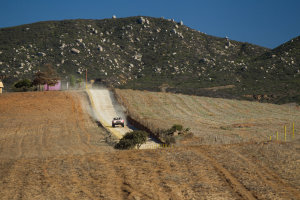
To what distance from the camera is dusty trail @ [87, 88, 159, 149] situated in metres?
46.3

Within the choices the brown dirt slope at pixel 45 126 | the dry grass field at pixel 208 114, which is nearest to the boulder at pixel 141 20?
the dry grass field at pixel 208 114

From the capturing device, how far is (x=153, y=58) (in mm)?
136625

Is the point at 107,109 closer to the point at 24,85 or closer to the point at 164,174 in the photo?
the point at 24,85

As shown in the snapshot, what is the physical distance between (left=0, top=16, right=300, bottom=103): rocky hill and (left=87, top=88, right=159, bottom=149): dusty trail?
91.5 feet

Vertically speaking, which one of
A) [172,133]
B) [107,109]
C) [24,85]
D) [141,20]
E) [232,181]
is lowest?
[232,181]

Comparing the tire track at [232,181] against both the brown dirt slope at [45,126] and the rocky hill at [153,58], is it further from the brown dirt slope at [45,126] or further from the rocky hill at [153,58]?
the rocky hill at [153,58]

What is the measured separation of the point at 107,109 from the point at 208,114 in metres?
15.3

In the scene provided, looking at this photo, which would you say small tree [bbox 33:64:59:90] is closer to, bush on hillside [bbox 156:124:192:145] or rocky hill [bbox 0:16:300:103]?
rocky hill [bbox 0:16:300:103]

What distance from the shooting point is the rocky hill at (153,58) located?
358ft

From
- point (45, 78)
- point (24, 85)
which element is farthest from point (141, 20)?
point (45, 78)

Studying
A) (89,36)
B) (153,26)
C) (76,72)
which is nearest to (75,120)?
(76,72)

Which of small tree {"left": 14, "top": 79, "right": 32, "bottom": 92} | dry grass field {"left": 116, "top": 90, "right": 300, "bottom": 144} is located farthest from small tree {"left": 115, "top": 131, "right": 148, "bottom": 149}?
small tree {"left": 14, "top": 79, "right": 32, "bottom": 92}

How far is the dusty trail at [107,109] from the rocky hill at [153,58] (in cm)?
2788

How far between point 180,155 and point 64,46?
365 feet
